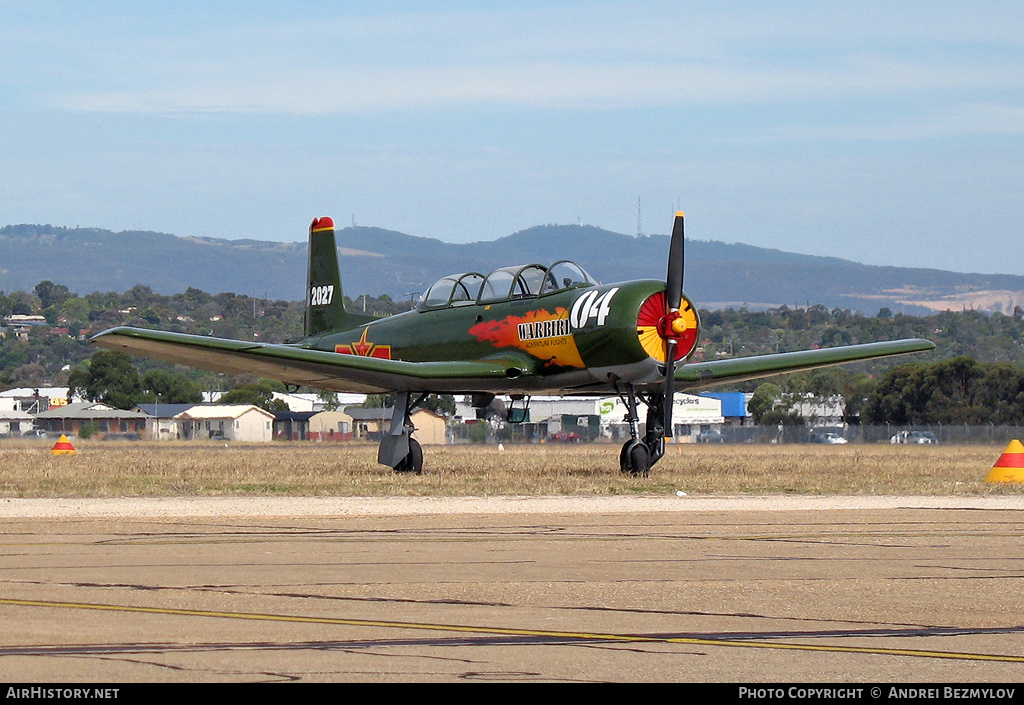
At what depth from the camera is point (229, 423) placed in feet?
265

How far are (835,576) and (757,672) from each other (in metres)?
3.03

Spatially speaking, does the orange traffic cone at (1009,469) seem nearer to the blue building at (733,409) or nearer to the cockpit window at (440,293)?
the cockpit window at (440,293)

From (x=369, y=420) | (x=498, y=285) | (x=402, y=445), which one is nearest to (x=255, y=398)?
(x=369, y=420)

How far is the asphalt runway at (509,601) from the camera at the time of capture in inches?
227

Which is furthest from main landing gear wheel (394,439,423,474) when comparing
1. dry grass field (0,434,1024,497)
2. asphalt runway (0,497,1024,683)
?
asphalt runway (0,497,1024,683)

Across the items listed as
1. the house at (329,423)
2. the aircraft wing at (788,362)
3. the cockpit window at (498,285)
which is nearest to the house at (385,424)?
the house at (329,423)

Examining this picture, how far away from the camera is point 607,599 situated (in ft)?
24.7

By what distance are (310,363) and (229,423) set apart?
6230cm

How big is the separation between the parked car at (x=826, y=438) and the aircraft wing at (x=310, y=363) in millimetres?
33912

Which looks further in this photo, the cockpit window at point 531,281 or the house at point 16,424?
the house at point 16,424

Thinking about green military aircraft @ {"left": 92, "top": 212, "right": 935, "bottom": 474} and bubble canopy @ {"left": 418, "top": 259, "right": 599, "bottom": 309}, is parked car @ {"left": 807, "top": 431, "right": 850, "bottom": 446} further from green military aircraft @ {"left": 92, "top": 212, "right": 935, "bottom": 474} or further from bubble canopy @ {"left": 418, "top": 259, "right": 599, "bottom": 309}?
bubble canopy @ {"left": 418, "top": 259, "right": 599, "bottom": 309}

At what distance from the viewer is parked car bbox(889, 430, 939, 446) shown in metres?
55.2

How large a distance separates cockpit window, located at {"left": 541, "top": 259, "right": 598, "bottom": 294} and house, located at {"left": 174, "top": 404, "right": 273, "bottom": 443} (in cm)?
5840
